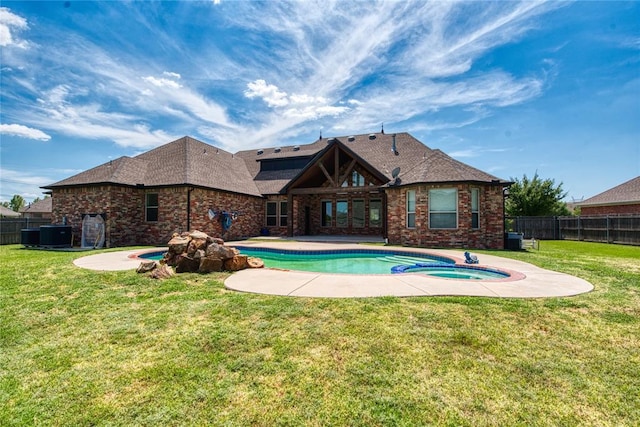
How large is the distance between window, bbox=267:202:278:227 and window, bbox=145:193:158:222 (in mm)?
7863

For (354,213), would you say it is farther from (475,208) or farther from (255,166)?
(255,166)

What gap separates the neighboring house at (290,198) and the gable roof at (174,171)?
0.07 meters

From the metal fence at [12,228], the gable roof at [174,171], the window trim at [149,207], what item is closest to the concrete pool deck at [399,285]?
the gable roof at [174,171]

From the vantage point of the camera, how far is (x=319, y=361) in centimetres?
302

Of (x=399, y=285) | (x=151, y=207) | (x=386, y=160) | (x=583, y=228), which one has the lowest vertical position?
(x=399, y=285)

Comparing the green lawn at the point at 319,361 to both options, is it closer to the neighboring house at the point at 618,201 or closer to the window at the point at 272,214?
the window at the point at 272,214

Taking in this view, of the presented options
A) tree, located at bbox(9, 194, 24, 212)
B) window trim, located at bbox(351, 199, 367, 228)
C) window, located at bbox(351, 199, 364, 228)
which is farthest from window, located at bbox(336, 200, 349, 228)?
tree, located at bbox(9, 194, 24, 212)

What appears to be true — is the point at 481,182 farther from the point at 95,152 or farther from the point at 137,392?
the point at 95,152

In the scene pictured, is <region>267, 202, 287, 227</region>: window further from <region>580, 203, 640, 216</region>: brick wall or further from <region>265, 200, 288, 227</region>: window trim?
<region>580, 203, 640, 216</region>: brick wall

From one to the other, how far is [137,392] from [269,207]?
63.9 ft

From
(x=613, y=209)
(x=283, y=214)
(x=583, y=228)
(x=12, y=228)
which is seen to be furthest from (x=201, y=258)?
(x=613, y=209)

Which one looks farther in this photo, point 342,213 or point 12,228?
point 342,213

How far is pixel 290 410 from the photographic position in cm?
233

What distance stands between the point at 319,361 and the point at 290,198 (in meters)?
17.0
